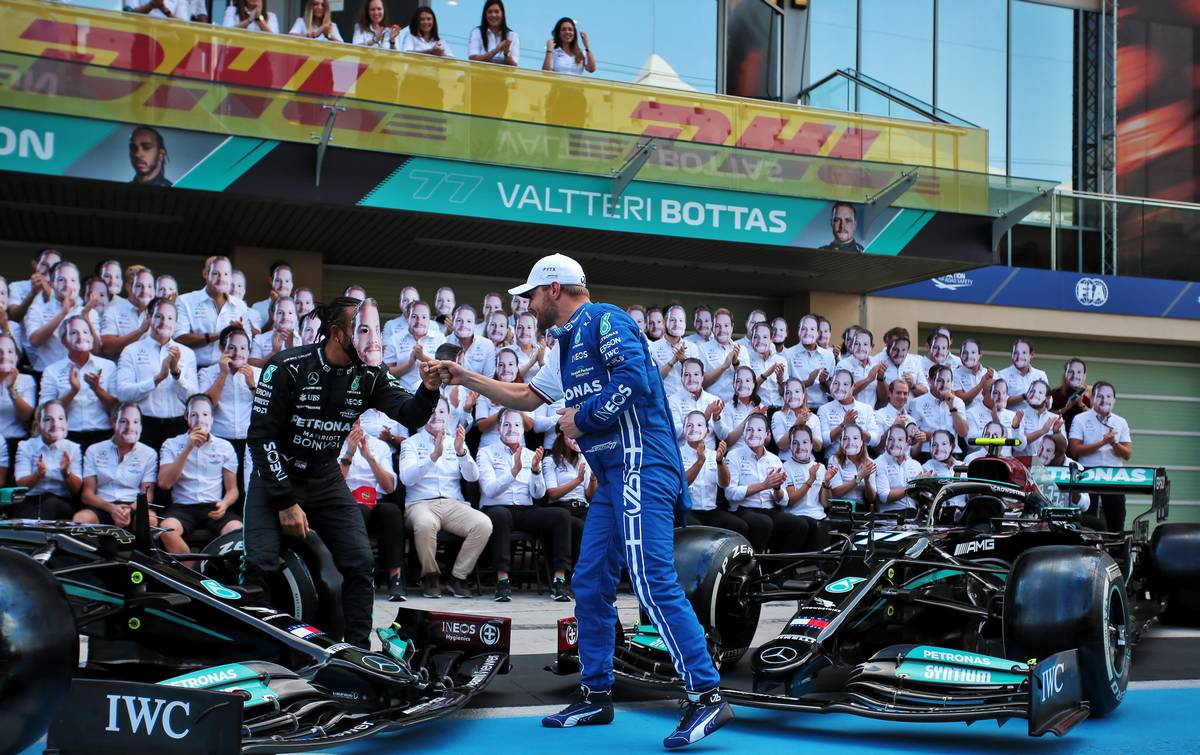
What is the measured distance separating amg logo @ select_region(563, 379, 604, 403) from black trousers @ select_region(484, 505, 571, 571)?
477cm

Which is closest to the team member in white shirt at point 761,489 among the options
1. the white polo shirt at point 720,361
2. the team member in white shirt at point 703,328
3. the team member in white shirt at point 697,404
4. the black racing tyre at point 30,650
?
the team member in white shirt at point 697,404

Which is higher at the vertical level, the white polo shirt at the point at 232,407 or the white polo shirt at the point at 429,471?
the white polo shirt at the point at 232,407

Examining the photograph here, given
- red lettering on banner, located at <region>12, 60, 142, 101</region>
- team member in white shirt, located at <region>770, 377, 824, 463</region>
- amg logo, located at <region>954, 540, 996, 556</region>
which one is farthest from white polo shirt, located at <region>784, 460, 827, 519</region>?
red lettering on banner, located at <region>12, 60, 142, 101</region>

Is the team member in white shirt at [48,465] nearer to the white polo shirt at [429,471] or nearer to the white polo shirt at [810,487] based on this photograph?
the white polo shirt at [429,471]

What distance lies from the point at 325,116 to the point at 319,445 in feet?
20.7

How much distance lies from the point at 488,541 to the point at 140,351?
325 cm

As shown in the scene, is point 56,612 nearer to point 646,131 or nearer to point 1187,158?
point 646,131

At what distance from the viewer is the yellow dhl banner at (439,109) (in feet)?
34.7

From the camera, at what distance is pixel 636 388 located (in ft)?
15.9

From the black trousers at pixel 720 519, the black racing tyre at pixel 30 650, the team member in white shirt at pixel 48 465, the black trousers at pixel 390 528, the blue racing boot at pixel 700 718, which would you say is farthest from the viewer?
the black trousers at pixel 720 519

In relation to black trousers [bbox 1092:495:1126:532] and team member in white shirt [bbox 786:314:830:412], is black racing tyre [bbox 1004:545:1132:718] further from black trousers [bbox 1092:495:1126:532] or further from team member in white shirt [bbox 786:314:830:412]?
team member in white shirt [bbox 786:314:830:412]

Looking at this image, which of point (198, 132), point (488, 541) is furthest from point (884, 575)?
point (198, 132)

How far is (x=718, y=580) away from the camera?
19.8 feet

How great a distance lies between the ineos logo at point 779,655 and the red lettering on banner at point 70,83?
826 cm
